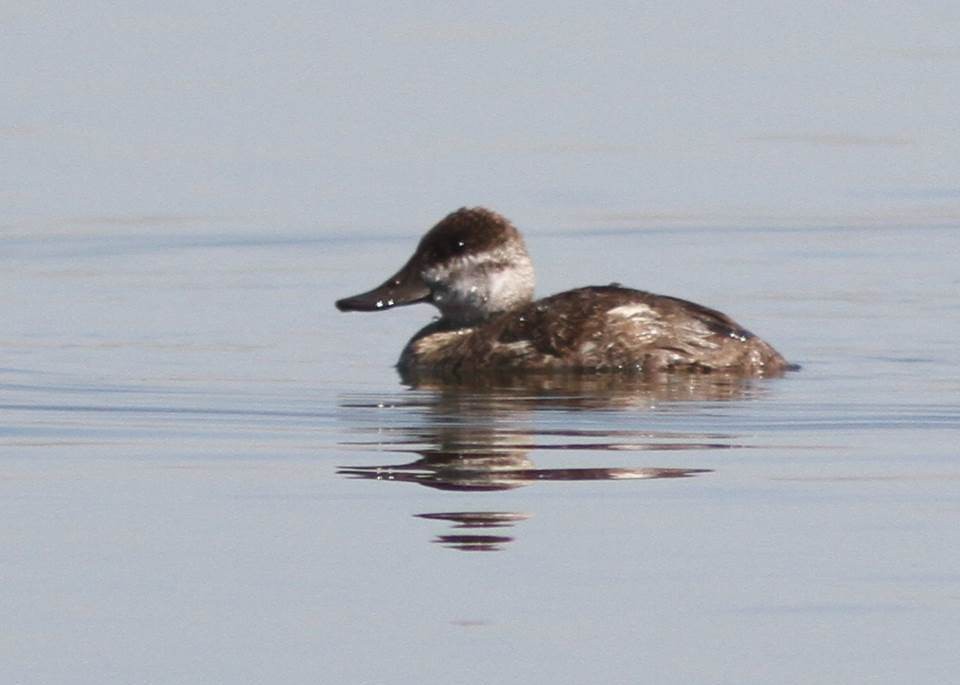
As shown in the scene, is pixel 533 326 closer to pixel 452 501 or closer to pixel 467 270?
pixel 467 270

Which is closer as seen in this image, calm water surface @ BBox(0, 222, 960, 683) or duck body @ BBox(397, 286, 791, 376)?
calm water surface @ BBox(0, 222, 960, 683)

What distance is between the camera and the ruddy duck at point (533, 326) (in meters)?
12.8

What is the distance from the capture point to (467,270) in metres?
13.7

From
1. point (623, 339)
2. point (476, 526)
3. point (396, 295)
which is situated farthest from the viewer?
point (396, 295)

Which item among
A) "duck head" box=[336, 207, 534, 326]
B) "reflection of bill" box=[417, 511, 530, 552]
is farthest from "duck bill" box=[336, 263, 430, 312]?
"reflection of bill" box=[417, 511, 530, 552]

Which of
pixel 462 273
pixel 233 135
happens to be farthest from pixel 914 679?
pixel 233 135

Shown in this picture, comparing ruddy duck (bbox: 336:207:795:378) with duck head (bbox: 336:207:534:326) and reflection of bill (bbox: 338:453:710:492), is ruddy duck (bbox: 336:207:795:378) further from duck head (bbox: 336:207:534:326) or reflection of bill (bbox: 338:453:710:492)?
reflection of bill (bbox: 338:453:710:492)

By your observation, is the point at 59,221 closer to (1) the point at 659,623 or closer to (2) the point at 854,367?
(2) the point at 854,367

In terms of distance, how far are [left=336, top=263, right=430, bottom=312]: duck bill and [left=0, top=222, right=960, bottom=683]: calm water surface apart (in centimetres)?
29

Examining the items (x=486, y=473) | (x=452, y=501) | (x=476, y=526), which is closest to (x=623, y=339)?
(x=486, y=473)

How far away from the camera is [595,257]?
54.8 feet

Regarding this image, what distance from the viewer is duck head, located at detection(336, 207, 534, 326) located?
44.9 ft

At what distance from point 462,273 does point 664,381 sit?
60.7 inches

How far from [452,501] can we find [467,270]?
4.64 metres
